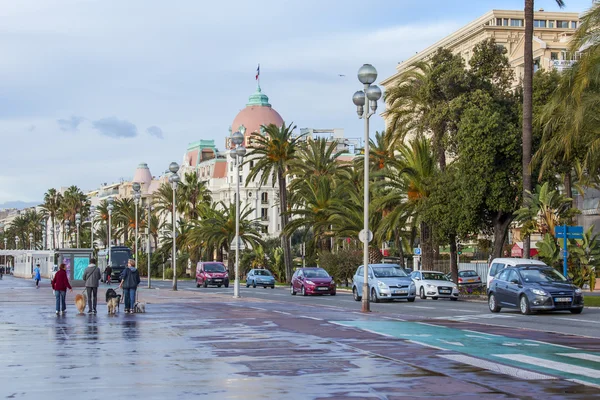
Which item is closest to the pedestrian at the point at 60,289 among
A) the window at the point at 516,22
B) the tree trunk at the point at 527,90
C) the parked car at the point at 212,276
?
the tree trunk at the point at 527,90

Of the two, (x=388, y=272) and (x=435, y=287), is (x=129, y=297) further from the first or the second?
(x=435, y=287)

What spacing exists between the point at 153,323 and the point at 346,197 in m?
49.2

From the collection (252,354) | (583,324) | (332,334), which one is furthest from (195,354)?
(583,324)

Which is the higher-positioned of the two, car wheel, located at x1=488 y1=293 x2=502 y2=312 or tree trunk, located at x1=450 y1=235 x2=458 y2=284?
tree trunk, located at x1=450 y1=235 x2=458 y2=284

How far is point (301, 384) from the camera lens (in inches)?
456

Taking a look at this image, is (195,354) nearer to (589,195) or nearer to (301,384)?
(301,384)

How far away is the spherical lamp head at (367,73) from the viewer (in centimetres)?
2898

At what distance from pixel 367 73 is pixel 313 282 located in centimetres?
2137

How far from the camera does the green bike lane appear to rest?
12.7 meters

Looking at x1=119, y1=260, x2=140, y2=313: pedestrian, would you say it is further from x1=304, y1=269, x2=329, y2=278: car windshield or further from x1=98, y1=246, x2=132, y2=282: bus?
x1=98, y1=246, x2=132, y2=282: bus

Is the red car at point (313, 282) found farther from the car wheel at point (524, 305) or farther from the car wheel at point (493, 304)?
the car wheel at point (524, 305)

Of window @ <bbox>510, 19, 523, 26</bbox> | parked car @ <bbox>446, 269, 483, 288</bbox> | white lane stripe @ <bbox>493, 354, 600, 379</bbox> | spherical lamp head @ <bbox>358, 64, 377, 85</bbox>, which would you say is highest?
window @ <bbox>510, 19, 523, 26</bbox>

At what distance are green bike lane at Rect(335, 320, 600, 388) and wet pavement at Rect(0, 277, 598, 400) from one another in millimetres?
229

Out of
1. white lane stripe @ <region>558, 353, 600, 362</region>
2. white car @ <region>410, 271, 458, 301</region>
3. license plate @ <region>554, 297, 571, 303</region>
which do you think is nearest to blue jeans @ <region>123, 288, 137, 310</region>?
license plate @ <region>554, 297, 571, 303</region>
